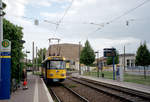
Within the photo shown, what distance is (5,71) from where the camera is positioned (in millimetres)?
8617

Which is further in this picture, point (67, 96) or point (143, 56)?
point (143, 56)

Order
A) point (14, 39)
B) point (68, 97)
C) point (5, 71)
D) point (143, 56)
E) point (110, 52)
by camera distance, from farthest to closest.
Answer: point (143, 56) < point (110, 52) < point (14, 39) < point (68, 97) < point (5, 71)

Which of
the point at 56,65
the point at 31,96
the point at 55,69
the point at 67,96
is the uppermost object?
the point at 56,65

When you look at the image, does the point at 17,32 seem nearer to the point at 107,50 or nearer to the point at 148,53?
the point at 107,50

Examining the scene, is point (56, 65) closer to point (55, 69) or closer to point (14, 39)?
point (55, 69)

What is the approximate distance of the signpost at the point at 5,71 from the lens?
856cm

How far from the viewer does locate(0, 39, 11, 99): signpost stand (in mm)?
8562

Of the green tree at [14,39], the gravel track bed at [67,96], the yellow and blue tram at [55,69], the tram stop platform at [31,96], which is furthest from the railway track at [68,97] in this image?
the yellow and blue tram at [55,69]

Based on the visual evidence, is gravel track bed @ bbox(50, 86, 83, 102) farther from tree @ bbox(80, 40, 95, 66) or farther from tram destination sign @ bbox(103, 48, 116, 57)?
tree @ bbox(80, 40, 95, 66)

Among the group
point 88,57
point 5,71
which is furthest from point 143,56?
point 5,71

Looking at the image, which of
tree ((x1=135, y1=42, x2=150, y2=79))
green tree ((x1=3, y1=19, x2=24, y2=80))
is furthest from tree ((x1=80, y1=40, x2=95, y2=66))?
green tree ((x1=3, y1=19, x2=24, y2=80))

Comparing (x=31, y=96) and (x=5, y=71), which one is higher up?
(x=5, y=71)

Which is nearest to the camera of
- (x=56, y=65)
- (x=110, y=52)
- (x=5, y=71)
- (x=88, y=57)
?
(x=5, y=71)

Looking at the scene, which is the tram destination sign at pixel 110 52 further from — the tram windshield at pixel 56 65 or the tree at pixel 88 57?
the tree at pixel 88 57
